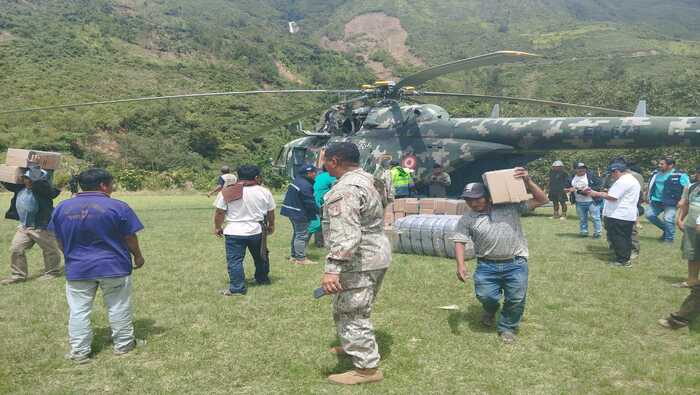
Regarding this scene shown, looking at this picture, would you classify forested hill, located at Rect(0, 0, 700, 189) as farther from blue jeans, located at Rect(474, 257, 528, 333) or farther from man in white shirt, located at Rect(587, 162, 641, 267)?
blue jeans, located at Rect(474, 257, 528, 333)

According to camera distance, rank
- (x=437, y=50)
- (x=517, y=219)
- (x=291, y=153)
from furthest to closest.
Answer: (x=437, y=50)
(x=291, y=153)
(x=517, y=219)

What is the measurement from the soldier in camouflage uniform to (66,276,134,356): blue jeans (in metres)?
2.04

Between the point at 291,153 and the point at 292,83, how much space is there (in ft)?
203

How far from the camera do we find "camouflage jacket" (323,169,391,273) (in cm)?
364

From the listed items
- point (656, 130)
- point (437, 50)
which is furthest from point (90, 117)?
point (437, 50)

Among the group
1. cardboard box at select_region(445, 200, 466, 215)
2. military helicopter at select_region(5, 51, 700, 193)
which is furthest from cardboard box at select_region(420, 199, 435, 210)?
military helicopter at select_region(5, 51, 700, 193)

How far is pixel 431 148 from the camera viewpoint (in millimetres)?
12031

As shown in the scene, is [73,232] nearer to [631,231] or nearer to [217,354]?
[217,354]

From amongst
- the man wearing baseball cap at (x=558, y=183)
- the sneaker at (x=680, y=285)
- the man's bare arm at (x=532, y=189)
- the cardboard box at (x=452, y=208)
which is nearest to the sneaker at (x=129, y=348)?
the man's bare arm at (x=532, y=189)

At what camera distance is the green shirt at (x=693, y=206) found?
5570 millimetres

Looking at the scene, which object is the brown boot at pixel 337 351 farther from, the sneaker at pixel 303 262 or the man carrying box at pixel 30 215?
the man carrying box at pixel 30 215

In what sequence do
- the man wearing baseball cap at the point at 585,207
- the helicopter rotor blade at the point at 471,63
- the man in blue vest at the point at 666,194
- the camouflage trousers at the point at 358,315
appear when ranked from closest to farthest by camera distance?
the camouflage trousers at the point at 358,315 < the helicopter rotor blade at the point at 471,63 < the man in blue vest at the point at 666,194 < the man wearing baseball cap at the point at 585,207

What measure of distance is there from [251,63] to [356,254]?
73.1m

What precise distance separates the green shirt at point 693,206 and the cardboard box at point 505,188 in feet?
8.02
